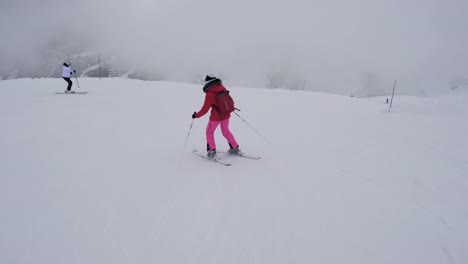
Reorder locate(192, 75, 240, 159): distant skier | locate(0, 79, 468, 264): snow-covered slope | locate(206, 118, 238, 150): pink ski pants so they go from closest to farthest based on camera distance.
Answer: locate(0, 79, 468, 264): snow-covered slope → locate(192, 75, 240, 159): distant skier → locate(206, 118, 238, 150): pink ski pants

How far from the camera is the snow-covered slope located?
149 inches

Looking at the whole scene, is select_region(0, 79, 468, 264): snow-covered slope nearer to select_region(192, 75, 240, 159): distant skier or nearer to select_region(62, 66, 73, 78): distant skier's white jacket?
select_region(192, 75, 240, 159): distant skier

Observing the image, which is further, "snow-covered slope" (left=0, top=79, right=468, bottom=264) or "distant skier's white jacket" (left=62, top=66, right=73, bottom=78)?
"distant skier's white jacket" (left=62, top=66, right=73, bottom=78)

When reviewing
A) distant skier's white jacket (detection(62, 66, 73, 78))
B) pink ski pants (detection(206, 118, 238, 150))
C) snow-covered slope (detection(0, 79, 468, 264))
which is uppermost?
distant skier's white jacket (detection(62, 66, 73, 78))

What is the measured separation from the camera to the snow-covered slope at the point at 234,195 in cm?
378

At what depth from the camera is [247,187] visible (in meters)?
5.61

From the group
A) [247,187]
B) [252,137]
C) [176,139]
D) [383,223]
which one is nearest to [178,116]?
[176,139]

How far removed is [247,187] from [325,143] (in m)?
4.35

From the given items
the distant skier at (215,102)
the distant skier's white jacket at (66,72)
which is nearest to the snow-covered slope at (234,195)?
the distant skier at (215,102)

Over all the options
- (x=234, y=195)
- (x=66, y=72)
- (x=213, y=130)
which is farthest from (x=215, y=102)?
(x=66, y=72)

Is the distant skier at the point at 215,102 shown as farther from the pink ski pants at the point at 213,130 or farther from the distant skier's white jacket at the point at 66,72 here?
the distant skier's white jacket at the point at 66,72

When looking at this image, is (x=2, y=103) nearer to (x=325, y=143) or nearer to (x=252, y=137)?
(x=252, y=137)

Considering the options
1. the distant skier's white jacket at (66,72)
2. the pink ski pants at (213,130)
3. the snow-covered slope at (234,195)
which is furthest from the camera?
the distant skier's white jacket at (66,72)

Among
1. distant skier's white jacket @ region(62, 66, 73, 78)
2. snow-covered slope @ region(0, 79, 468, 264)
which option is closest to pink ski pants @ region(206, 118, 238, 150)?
snow-covered slope @ region(0, 79, 468, 264)
